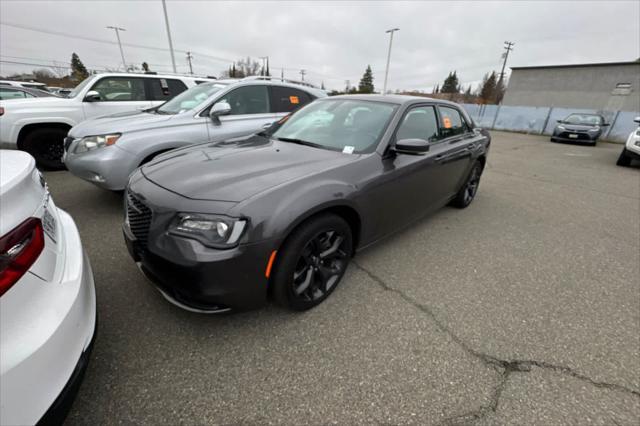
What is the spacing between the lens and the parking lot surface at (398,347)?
5.16 ft

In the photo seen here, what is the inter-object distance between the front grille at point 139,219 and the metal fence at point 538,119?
1708 centimetres

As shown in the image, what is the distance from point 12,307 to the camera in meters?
0.98

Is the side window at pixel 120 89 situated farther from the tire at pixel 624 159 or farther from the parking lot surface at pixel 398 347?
the tire at pixel 624 159

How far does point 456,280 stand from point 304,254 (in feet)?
5.13

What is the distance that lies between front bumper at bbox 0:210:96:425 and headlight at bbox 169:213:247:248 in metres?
0.55

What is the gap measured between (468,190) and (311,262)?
341cm

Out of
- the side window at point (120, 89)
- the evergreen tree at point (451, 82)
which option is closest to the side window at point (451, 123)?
the side window at point (120, 89)

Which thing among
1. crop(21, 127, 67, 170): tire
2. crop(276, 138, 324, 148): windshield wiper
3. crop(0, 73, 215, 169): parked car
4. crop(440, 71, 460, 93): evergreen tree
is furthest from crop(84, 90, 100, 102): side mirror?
crop(440, 71, 460, 93): evergreen tree

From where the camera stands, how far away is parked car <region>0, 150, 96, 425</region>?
943 mm

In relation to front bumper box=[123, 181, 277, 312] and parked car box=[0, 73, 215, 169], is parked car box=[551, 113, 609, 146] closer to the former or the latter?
parked car box=[0, 73, 215, 169]

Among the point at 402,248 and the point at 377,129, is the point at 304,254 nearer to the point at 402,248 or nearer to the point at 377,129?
the point at 377,129

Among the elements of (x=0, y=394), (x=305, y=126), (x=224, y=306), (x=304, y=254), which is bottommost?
(x=224, y=306)

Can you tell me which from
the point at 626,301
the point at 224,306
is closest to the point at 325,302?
the point at 224,306

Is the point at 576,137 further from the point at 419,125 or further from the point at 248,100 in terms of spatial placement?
the point at 248,100
